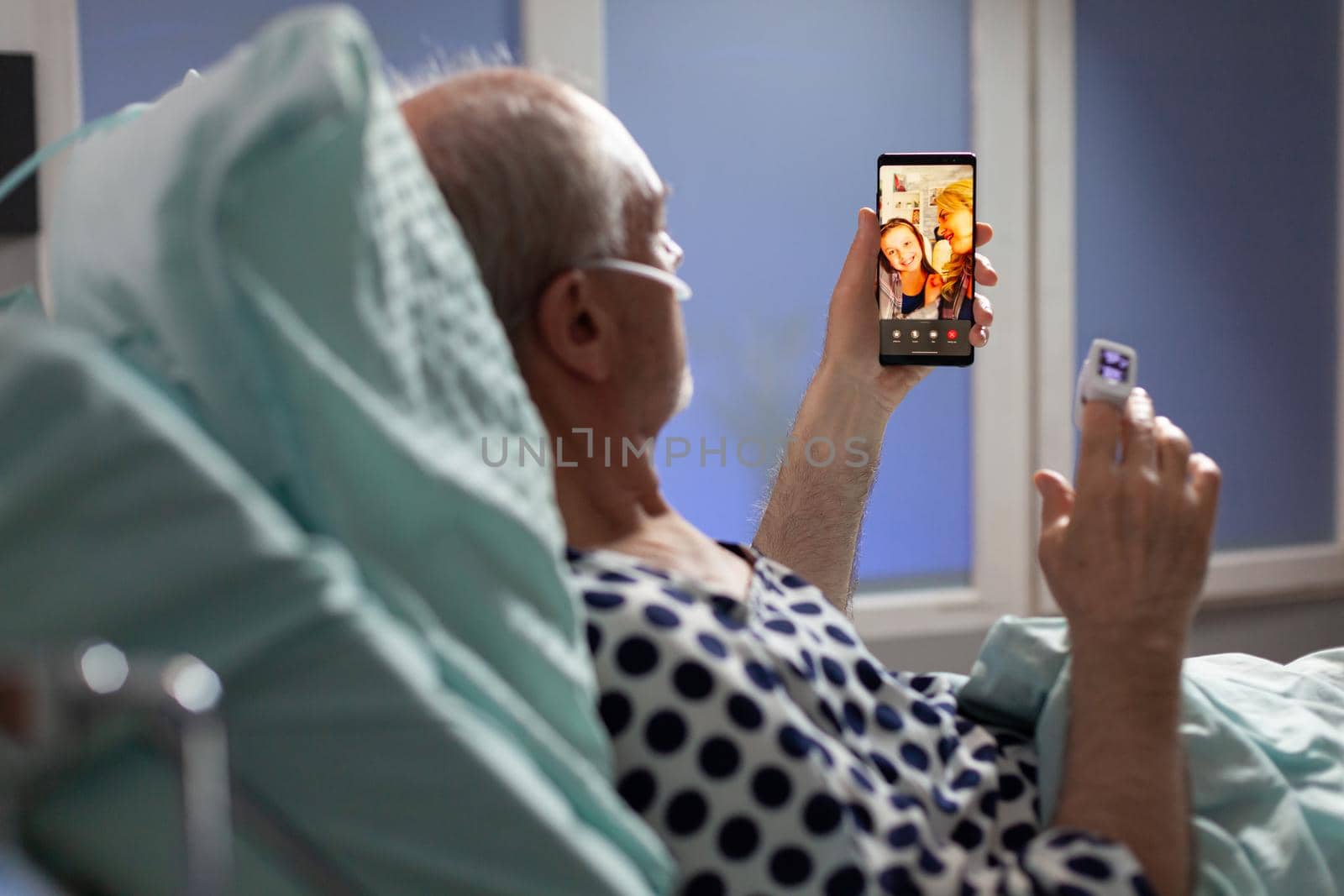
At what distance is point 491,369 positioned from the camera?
70cm

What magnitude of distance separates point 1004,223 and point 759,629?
177cm

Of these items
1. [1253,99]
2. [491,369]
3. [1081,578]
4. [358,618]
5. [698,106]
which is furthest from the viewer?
[1253,99]

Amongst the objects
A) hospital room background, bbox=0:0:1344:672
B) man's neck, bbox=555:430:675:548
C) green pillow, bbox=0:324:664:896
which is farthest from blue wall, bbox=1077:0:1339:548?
green pillow, bbox=0:324:664:896

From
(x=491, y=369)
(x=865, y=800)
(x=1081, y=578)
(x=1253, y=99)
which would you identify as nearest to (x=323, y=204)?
(x=491, y=369)

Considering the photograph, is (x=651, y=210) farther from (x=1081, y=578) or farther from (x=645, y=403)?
(x=1081, y=578)

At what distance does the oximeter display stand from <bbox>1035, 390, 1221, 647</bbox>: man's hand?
0.13 ft

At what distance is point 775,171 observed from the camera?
2.30 meters

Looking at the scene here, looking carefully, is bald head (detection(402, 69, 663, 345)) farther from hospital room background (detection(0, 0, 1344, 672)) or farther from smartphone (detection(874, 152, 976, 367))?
hospital room background (detection(0, 0, 1344, 672))

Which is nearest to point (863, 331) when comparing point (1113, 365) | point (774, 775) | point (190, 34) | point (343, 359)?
point (1113, 365)

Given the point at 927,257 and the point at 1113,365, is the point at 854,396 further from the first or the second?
the point at 1113,365

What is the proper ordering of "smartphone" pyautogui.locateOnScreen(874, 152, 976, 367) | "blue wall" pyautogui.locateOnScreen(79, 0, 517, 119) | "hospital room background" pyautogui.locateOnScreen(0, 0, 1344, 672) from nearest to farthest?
"smartphone" pyautogui.locateOnScreen(874, 152, 976, 367) < "blue wall" pyautogui.locateOnScreen(79, 0, 517, 119) < "hospital room background" pyautogui.locateOnScreen(0, 0, 1344, 672)

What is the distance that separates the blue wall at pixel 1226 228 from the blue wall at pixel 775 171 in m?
0.37

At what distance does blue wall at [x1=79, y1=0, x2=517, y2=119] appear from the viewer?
1803mm

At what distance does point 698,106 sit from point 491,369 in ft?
5.39
